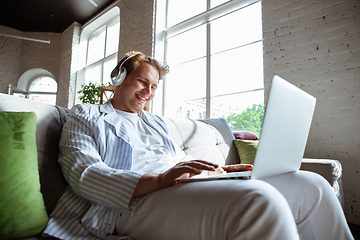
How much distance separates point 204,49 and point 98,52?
12.6ft

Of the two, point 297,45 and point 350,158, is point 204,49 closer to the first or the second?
point 297,45

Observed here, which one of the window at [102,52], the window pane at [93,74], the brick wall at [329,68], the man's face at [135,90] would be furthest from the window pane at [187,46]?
the man's face at [135,90]

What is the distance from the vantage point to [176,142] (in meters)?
1.86

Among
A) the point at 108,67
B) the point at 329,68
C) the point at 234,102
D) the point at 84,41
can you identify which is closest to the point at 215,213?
the point at 329,68

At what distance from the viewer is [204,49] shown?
418 centimetres

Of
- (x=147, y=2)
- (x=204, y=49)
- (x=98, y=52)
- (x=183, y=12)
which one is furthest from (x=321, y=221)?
(x=98, y=52)

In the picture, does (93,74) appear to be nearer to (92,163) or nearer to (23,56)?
(23,56)

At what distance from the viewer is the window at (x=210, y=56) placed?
3596 millimetres

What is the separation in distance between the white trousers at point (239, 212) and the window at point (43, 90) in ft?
26.6

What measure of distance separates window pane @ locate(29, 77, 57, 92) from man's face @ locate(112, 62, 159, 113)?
747 cm

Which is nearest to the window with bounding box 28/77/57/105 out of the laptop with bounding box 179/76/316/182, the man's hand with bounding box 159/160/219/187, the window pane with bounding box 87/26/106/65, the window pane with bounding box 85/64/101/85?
the window pane with bounding box 85/64/101/85

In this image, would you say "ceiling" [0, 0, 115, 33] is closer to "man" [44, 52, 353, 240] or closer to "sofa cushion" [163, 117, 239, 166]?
"sofa cushion" [163, 117, 239, 166]

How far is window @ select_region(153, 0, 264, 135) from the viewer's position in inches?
142

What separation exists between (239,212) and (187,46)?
4.29 meters
